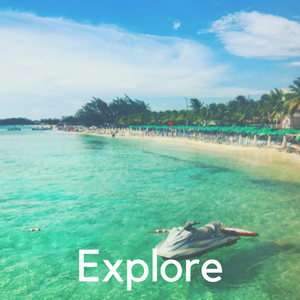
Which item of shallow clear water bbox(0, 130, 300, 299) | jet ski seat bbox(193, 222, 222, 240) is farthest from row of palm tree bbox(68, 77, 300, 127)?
jet ski seat bbox(193, 222, 222, 240)

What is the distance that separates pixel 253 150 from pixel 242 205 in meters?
26.2

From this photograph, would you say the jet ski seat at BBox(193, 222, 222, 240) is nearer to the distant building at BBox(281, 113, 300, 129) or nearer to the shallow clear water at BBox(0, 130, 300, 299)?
the shallow clear water at BBox(0, 130, 300, 299)

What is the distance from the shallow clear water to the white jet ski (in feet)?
1.70

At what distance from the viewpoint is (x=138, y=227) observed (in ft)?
38.6

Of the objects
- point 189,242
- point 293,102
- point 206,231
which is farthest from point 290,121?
point 189,242

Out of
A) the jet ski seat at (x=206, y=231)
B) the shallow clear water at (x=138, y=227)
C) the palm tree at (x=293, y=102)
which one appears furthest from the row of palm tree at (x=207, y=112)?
the jet ski seat at (x=206, y=231)

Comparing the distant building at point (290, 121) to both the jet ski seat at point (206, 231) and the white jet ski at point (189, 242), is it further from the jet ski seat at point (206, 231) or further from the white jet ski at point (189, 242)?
the white jet ski at point (189, 242)

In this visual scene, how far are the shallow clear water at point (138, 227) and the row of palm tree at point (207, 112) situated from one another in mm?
30279

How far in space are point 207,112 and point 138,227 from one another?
69.7 meters

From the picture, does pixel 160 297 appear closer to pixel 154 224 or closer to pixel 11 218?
pixel 154 224

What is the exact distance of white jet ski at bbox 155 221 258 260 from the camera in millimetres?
7887

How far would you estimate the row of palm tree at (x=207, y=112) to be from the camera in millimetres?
53003

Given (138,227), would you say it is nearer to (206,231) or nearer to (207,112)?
(206,231)

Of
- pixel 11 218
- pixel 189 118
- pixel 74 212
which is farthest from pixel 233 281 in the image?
pixel 189 118
